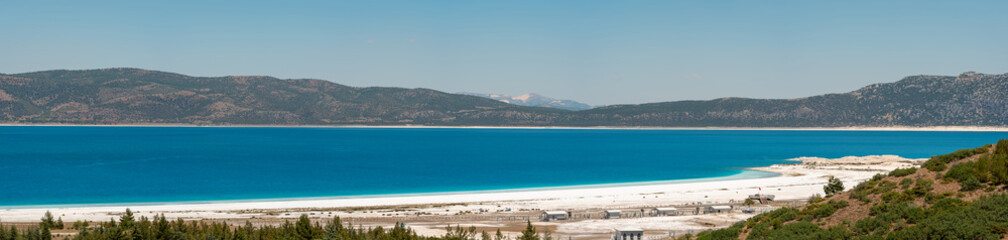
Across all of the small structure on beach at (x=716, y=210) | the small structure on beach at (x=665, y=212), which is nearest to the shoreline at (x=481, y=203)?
the small structure on beach at (x=716, y=210)

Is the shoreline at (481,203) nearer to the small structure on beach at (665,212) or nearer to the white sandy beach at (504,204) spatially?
the white sandy beach at (504,204)

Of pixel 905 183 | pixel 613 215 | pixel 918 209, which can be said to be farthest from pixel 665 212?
pixel 918 209

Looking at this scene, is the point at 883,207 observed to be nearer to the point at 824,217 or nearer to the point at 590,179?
the point at 824,217

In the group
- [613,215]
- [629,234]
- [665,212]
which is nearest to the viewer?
[629,234]

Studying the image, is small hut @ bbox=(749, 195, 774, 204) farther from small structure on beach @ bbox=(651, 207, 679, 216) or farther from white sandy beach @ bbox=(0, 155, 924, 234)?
small structure on beach @ bbox=(651, 207, 679, 216)

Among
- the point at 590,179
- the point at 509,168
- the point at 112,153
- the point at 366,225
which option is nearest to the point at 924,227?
the point at 366,225

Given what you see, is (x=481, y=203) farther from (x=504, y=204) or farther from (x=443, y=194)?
(x=443, y=194)

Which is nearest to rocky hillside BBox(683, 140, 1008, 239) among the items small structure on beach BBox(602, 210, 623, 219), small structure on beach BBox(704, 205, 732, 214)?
small structure on beach BBox(602, 210, 623, 219)
